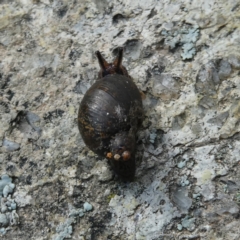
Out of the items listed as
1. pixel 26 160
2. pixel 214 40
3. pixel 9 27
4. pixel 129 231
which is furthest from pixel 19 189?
pixel 214 40

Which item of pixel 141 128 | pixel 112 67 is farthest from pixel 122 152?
pixel 112 67

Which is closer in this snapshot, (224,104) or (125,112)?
(125,112)

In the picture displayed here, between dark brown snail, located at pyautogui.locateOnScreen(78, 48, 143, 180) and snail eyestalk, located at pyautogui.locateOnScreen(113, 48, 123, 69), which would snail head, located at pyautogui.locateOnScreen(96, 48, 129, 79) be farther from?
dark brown snail, located at pyautogui.locateOnScreen(78, 48, 143, 180)

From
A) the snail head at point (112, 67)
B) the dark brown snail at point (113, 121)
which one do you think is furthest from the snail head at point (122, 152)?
the snail head at point (112, 67)

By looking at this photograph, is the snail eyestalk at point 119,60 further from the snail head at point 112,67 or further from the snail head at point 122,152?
the snail head at point 122,152

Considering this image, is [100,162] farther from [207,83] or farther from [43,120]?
[207,83]

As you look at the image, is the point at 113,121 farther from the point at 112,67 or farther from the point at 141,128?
the point at 112,67
